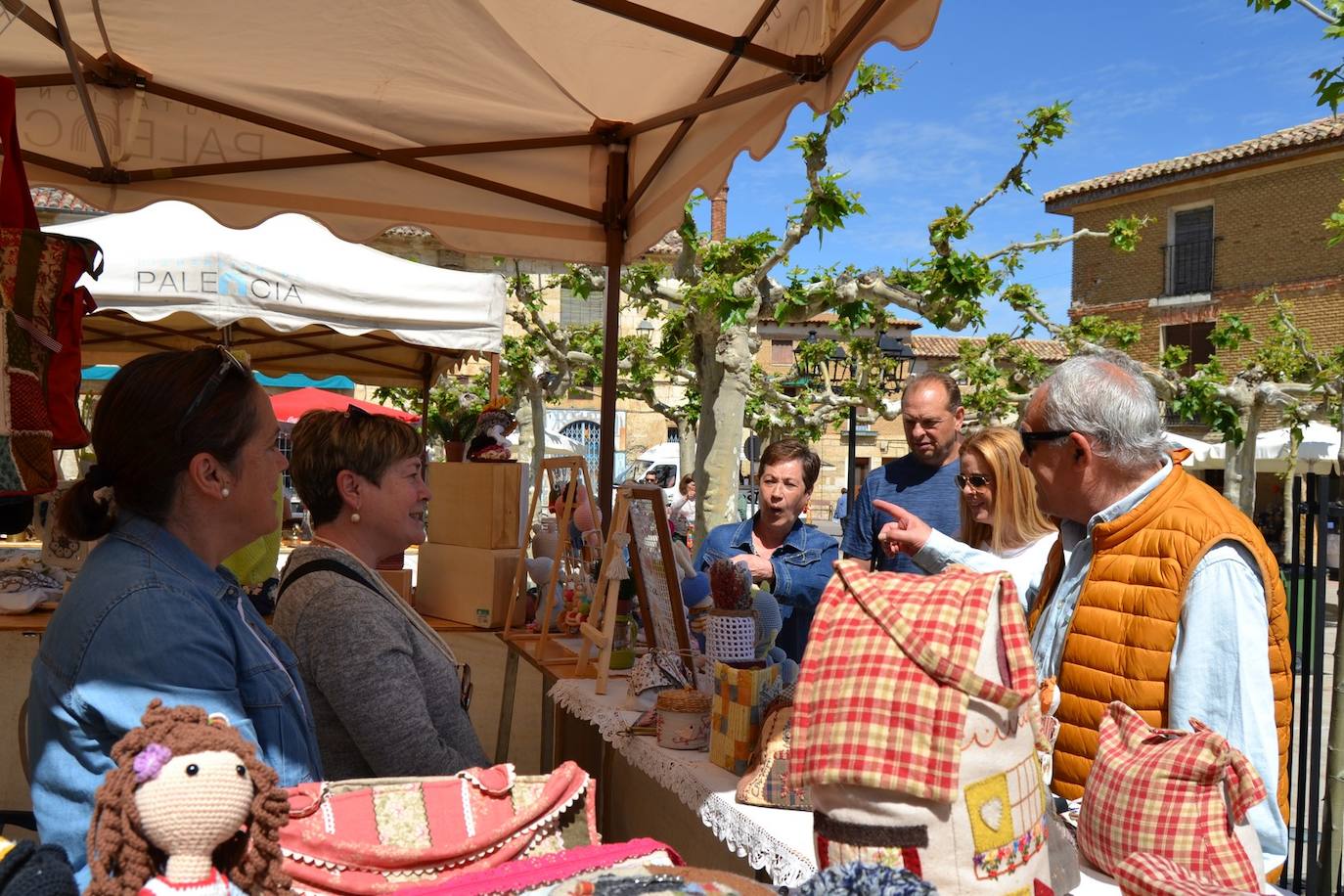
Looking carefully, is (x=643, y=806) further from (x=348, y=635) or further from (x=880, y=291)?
(x=880, y=291)

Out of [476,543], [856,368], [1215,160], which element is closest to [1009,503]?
[476,543]

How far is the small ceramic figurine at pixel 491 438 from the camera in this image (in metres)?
4.70

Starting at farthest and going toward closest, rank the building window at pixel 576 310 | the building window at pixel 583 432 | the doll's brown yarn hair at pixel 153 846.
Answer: the building window at pixel 583 432
the building window at pixel 576 310
the doll's brown yarn hair at pixel 153 846

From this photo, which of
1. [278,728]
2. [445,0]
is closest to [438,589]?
[445,0]

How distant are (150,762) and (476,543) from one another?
11.6ft

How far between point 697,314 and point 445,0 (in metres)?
8.17

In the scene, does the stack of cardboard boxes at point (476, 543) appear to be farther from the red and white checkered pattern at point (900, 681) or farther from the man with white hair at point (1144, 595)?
the red and white checkered pattern at point (900, 681)

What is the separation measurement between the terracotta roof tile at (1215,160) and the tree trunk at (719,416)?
18.5 meters

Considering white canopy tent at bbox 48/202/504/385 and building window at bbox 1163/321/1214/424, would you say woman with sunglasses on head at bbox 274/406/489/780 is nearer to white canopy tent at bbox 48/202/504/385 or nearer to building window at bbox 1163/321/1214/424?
white canopy tent at bbox 48/202/504/385

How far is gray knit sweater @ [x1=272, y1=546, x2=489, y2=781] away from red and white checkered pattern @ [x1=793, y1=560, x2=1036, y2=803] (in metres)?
1.17

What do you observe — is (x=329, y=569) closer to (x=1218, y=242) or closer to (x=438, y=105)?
(x=438, y=105)

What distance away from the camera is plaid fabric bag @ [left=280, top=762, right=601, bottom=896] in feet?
4.56

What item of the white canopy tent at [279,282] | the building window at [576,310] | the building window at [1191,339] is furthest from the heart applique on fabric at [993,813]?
the building window at [576,310]

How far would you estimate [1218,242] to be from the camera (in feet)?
86.9
